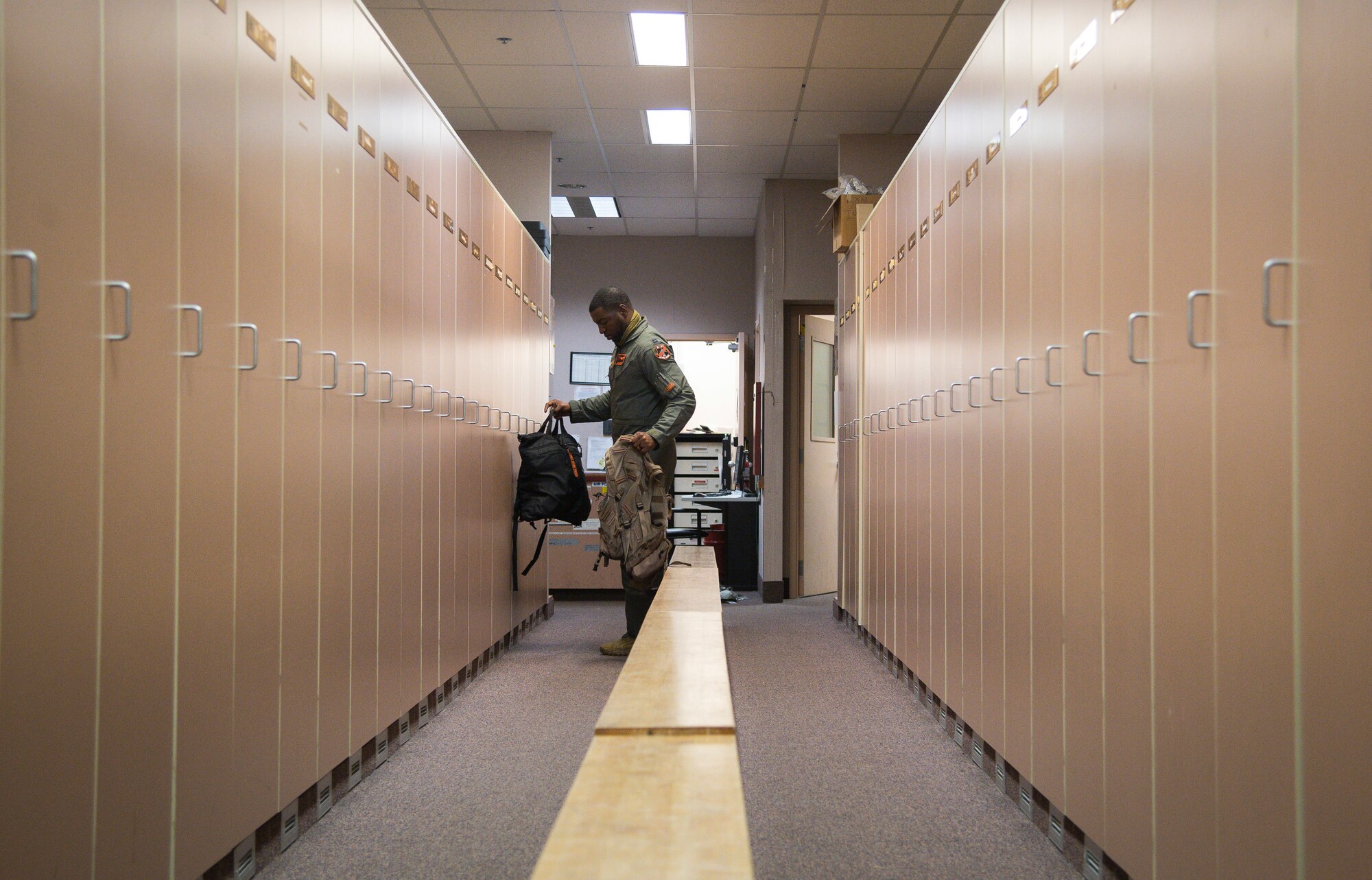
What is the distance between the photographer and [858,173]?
6086 mm

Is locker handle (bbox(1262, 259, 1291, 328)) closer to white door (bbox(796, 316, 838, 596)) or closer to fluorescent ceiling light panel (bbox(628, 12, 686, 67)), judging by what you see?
fluorescent ceiling light panel (bbox(628, 12, 686, 67))

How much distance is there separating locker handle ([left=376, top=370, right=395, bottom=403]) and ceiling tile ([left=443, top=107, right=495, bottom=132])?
337 cm

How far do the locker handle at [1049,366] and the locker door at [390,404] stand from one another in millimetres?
1718

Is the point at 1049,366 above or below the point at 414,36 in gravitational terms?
below

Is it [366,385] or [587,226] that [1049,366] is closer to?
[366,385]

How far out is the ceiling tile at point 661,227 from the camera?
814 cm

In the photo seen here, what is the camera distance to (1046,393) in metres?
2.23

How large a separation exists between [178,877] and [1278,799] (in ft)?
5.55

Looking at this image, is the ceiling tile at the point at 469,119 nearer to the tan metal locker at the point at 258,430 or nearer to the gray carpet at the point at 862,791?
the gray carpet at the point at 862,791

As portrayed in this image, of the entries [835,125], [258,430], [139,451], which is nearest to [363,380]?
[258,430]

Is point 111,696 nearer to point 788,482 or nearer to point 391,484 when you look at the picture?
point 391,484

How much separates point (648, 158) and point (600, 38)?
1.81m

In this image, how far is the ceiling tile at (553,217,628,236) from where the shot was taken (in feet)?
26.7

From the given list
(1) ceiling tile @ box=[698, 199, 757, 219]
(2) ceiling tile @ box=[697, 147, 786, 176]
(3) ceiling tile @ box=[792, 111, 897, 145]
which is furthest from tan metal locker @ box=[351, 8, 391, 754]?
(1) ceiling tile @ box=[698, 199, 757, 219]
